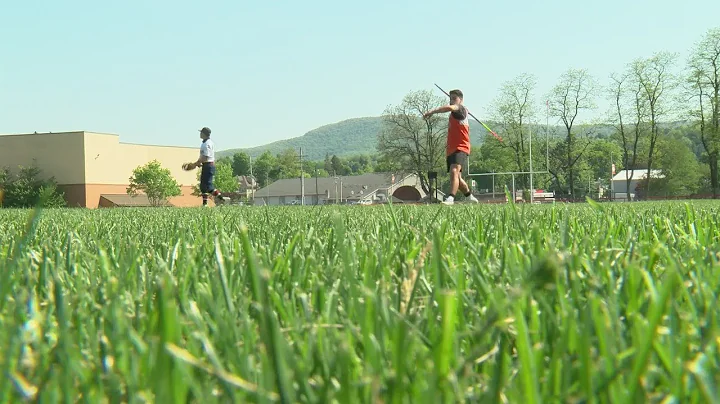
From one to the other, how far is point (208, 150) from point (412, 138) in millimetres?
57211

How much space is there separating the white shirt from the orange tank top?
651 centimetres

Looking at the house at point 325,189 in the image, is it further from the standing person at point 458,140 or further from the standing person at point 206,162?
the standing person at point 458,140

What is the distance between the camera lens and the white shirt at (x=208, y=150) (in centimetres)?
1559

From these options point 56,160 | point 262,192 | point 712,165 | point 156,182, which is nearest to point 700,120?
point 712,165

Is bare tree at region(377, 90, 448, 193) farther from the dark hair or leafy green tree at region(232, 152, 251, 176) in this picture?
leafy green tree at region(232, 152, 251, 176)

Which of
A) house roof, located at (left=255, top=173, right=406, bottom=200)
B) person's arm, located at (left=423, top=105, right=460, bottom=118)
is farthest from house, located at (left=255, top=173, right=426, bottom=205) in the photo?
person's arm, located at (left=423, top=105, right=460, bottom=118)

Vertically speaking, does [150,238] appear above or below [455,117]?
below

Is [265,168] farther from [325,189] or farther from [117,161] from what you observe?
[117,161]

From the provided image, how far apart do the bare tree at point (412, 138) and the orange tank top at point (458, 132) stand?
197ft

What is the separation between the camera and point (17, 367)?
64 centimetres

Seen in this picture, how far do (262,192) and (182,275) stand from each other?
14514 cm

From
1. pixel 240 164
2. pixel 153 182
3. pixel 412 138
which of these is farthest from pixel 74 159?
pixel 240 164

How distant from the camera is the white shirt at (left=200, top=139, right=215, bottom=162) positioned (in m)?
15.6

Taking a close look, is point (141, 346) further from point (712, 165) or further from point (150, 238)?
point (712, 165)
